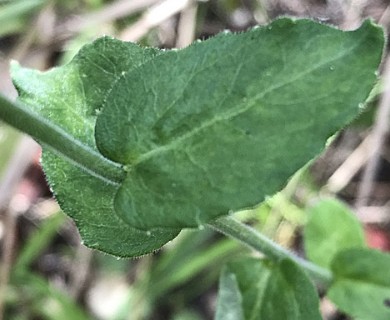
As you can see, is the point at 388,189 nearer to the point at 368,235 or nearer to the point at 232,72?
the point at 368,235

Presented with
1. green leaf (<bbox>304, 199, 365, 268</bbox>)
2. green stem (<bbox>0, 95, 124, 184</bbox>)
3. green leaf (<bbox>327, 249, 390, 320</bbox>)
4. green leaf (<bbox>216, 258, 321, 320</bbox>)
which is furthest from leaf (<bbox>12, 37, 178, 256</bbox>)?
green leaf (<bbox>304, 199, 365, 268</bbox>)

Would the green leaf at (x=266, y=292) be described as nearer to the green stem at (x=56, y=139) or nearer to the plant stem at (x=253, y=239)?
the plant stem at (x=253, y=239)

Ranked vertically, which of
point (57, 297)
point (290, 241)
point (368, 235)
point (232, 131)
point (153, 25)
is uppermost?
point (232, 131)

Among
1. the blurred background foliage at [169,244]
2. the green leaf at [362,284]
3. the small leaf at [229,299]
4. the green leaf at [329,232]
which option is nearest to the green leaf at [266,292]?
the small leaf at [229,299]

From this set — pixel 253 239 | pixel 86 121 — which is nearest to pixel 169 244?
pixel 253 239

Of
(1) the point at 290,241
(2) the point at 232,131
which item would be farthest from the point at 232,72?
(1) the point at 290,241

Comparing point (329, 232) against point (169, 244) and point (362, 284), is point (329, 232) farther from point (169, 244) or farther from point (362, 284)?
point (169, 244)

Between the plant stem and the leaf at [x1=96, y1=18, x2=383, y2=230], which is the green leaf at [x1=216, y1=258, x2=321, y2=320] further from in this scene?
the leaf at [x1=96, y1=18, x2=383, y2=230]
